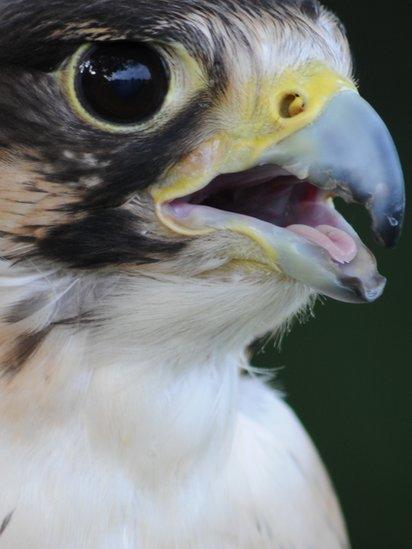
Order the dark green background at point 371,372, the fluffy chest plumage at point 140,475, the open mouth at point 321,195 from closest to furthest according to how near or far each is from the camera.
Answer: the open mouth at point 321,195
the fluffy chest plumage at point 140,475
the dark green background at point 371,372

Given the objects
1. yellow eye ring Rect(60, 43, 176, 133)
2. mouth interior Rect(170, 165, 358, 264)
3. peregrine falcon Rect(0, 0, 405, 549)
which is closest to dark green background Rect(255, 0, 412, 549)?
peregrine falcon Rect(0, 0, 405, 549)

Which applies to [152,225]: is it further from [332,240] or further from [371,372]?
[371,372]

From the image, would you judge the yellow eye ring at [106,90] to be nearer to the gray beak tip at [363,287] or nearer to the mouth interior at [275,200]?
the mouth interior at [275,200]

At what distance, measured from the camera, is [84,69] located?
184 centimetres

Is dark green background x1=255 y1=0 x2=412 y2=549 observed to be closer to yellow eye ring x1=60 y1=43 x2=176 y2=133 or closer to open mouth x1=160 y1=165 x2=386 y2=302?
open mouth x1=160 y1=165 x2=386 y2=302

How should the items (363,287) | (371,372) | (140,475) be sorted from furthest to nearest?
(371,372)
(140,475)
(363,287)

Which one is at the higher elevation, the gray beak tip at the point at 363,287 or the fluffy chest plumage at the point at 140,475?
the gray beak tip at the point at 363,287

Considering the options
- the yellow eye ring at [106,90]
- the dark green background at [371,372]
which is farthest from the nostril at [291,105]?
the dark green background at [371,372]

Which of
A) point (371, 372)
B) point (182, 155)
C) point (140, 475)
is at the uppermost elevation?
point (182, 155)

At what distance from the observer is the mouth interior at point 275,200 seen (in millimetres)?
1894

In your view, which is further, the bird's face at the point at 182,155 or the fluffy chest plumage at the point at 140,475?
the fluffy chest plumage at the point at 140,475

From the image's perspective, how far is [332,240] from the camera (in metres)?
1.86

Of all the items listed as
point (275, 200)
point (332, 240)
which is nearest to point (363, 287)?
point (332, 240)

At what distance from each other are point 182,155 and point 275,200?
184mm
